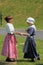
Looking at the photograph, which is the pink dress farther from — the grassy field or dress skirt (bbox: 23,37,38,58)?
the grassy field

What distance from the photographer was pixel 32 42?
446 inches

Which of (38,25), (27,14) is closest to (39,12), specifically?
(27,14)

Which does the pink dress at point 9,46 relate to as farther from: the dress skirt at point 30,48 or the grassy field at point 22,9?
the grassy field at point 22,9

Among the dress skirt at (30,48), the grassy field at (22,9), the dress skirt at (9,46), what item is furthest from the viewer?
the grassy field at (22,9)

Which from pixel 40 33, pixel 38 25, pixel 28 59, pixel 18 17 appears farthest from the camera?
pixel 18 17

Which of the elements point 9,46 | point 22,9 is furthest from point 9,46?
point 22,9

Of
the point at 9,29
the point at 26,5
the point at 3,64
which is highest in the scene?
the point at 26,5

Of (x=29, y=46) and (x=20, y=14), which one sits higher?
(x=20, y=14)

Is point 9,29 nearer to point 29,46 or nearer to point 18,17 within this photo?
point 29,46

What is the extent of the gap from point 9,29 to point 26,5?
26902mm

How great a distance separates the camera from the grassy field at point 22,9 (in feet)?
116

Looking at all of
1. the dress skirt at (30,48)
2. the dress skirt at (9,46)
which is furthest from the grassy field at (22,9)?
the dress skirt at (9,46)

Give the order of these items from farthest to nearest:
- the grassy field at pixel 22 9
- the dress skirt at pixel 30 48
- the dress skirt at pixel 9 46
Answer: the grassy field at pixel 22 9
the dress skirt at pixel 30 48
the dress skirt at pixel 9 46

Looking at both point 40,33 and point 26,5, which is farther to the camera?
point 26,5
